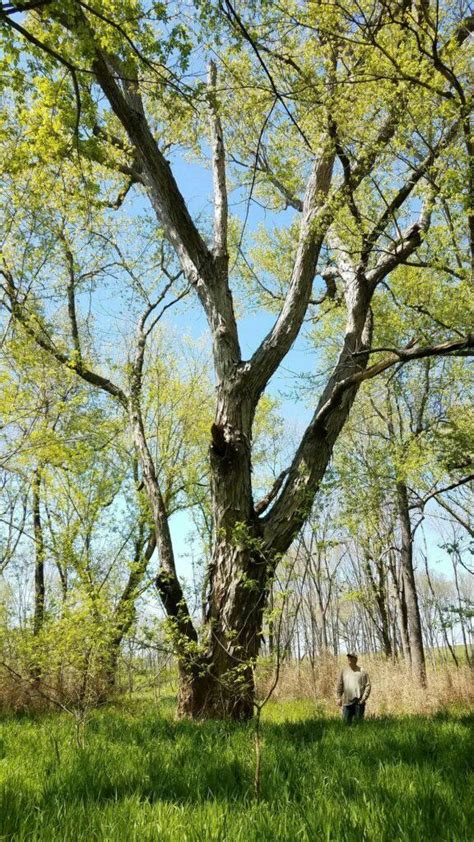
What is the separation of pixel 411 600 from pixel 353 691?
623 cm

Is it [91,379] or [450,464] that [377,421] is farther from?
[91,379]

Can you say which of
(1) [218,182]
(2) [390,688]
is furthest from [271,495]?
(2) [390,688]

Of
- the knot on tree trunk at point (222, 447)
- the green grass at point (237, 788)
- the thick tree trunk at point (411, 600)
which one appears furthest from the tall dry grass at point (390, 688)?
the green grass at point (237, 788)

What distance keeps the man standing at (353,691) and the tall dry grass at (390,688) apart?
2.25 m

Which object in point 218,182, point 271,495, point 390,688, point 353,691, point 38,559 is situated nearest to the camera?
point 271,495

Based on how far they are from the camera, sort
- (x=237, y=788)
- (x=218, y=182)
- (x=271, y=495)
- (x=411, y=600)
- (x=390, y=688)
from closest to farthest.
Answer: (x=237, y=788) → (x=271, y=495) → (x=218, y=182) → (x=390, y=688) → (x=411, y=600)

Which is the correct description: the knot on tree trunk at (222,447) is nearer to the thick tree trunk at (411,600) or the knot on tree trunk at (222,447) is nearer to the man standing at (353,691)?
the man standing at (353,691)

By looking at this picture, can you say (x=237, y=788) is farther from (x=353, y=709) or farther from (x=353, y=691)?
(x=353, y=709)

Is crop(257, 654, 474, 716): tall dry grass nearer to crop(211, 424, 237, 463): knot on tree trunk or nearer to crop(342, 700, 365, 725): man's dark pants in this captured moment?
crop(342, 700, 365, 725): man's dark pants

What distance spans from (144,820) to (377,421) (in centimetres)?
1730

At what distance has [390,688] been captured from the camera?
1143 centimetres

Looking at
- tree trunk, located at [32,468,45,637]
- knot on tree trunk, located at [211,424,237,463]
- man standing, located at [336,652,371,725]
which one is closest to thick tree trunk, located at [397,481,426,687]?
man standing, located at [336,652,371,725]

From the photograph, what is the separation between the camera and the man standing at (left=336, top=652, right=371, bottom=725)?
7.42 metres

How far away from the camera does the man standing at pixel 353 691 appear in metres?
7.42
